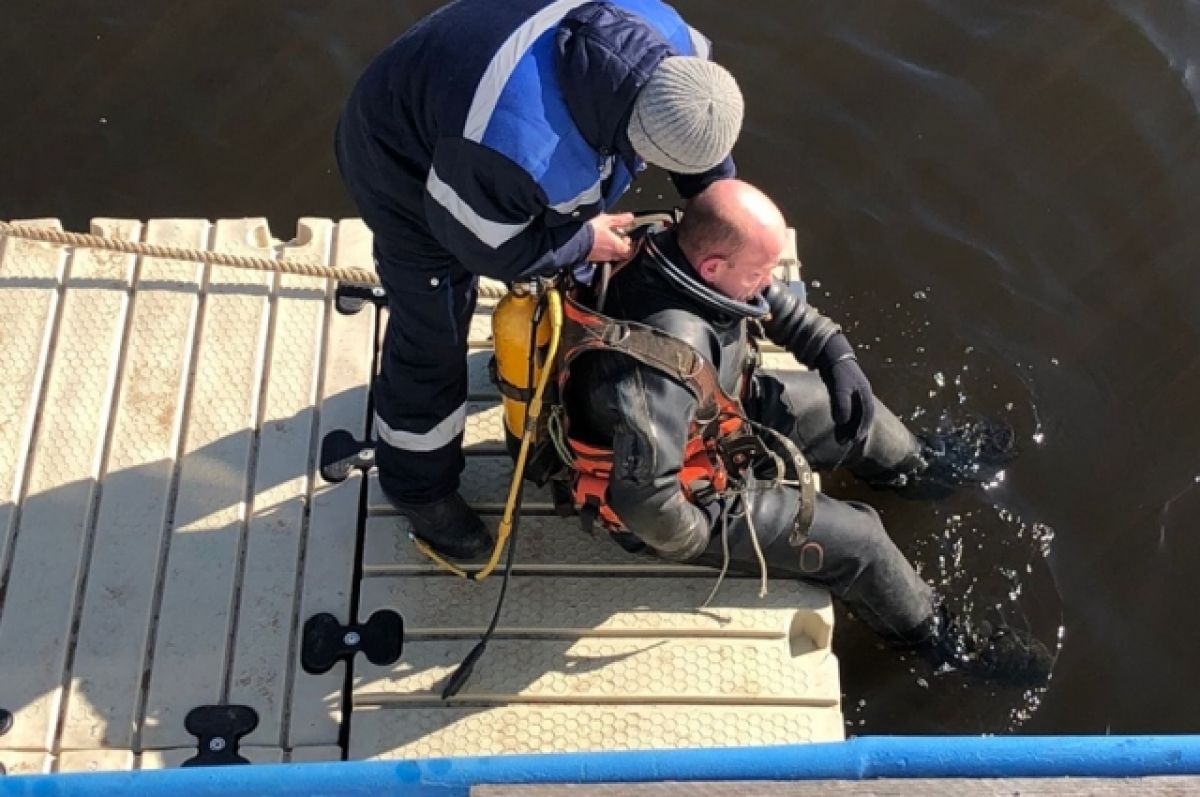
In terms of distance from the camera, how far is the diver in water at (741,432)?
10.8 ft

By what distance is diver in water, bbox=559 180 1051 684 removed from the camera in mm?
3299

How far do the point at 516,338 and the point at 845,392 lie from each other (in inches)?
43.5

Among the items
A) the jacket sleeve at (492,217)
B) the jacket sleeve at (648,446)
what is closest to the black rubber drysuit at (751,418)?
the jacket sleeve at (648,446)

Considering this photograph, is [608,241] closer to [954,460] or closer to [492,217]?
[492,217]

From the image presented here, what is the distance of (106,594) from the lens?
164 inches

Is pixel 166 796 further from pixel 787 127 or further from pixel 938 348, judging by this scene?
pixel 787 127

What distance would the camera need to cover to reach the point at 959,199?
6105 mm

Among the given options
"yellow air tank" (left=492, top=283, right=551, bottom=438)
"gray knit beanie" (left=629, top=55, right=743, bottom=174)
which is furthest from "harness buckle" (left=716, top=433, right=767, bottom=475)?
"gray knit beanie" (left=629, top=55, right=743, bottom=174)

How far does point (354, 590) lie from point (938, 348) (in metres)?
2.96

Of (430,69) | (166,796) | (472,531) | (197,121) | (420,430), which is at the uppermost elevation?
(197,121)

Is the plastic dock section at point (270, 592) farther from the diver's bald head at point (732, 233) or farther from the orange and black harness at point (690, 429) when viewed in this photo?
the diver's bald head at point (732, 233)

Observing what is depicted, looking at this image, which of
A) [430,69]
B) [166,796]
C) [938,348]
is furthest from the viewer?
[938,348]

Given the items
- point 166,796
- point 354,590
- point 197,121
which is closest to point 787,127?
point 197,121

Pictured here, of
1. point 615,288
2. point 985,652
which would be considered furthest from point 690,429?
point 985,652
